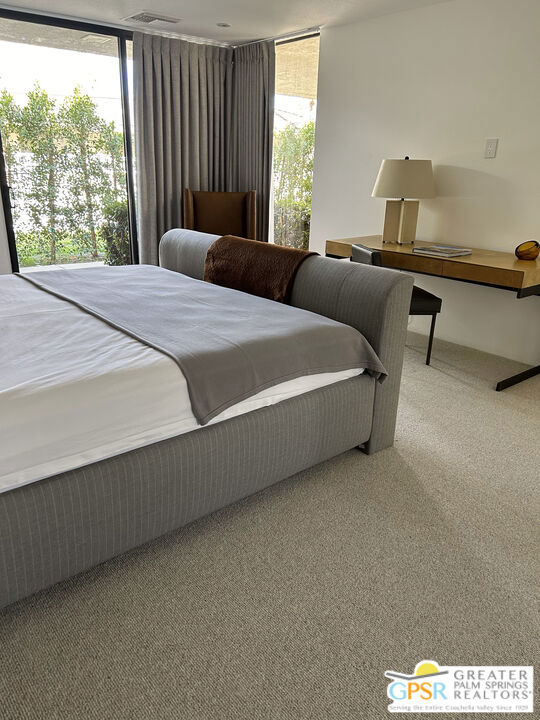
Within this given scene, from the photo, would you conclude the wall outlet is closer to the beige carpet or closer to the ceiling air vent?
the beige carpet

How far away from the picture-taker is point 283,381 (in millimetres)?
1808

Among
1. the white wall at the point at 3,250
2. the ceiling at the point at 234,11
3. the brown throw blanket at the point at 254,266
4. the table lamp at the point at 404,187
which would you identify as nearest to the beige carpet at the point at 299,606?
the brown throw blanket at the point at 254,266

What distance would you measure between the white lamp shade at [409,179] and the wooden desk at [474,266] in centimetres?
34

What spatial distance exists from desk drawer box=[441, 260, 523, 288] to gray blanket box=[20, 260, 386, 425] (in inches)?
43.6

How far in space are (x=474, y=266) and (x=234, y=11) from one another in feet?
7.99

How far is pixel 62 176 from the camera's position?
173 inches

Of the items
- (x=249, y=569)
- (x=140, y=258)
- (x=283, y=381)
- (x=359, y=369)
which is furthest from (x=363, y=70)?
(x=249, y=569)

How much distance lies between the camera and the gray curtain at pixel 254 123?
15.1 ft

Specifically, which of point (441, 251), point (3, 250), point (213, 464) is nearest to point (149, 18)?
point (3, 250)

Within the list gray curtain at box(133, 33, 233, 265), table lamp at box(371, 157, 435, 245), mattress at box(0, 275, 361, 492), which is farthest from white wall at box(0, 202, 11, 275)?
table lamp at box(371, 157, 435, 245)

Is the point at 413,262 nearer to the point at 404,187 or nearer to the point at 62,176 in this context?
the point at 404,187

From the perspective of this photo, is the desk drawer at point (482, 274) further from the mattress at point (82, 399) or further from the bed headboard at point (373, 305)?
the mattress at point (82, 399)

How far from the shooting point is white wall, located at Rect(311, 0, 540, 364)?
313 cm

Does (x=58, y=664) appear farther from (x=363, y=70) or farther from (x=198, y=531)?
(x=363, y=70)
